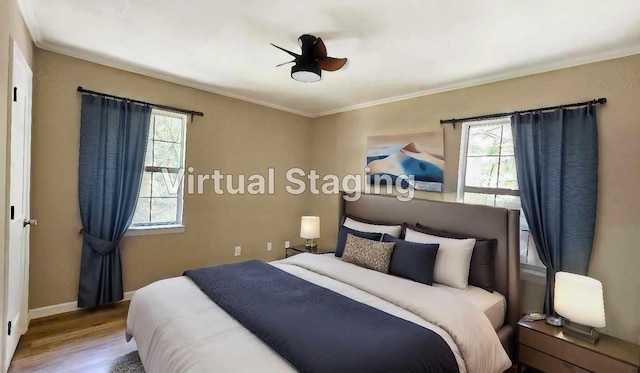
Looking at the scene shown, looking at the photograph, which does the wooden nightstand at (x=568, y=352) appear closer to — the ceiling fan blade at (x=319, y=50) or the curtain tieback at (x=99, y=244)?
the ceiling fan blade at (x=319, y=50)

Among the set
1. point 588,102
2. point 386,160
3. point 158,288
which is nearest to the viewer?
point 158,288

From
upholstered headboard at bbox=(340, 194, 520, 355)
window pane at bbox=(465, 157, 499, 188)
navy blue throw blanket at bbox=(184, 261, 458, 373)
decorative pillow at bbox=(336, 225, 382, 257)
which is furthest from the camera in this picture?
decorative pillow at bbox=(336, 225, 382, 257)

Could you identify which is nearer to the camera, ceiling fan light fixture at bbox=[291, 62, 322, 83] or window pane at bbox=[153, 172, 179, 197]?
ceiling fan light fixture at bbox=[291, 62, 322, 83]

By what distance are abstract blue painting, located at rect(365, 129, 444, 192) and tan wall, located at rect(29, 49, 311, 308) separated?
136cm

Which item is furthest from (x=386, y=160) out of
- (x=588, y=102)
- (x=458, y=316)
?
(x=458, y=316)

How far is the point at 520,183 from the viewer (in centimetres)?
274

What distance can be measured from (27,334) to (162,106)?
2413 millimetres

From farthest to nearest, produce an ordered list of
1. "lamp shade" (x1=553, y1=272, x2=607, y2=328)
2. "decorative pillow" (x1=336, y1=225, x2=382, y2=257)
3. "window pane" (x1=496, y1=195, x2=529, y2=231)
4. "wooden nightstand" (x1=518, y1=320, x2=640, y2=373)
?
"decorative pillow" (x1=336, y1=225, x2=382, y2=257) < "window pane" (x1=496, y1=195, x2=529, y2=231) < "lamp shade" (x1=553, y1=272, x2=607, y2=328) < "wooden nightstand" (x1=518, y1=320, x2=640, y2=373)

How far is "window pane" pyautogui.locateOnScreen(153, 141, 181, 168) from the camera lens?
3502 mm

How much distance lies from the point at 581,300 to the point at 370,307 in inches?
57.4

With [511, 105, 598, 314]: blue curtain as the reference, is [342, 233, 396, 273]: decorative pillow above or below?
below

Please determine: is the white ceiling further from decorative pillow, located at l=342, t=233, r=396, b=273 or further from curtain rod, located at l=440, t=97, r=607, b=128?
decorative pillow, located at l=342, t=233, r=396, b=273

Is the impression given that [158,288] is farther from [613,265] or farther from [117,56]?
[613,265]

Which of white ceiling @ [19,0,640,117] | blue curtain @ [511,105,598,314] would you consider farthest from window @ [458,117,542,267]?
white ceiling @ [19,0,640,117]
